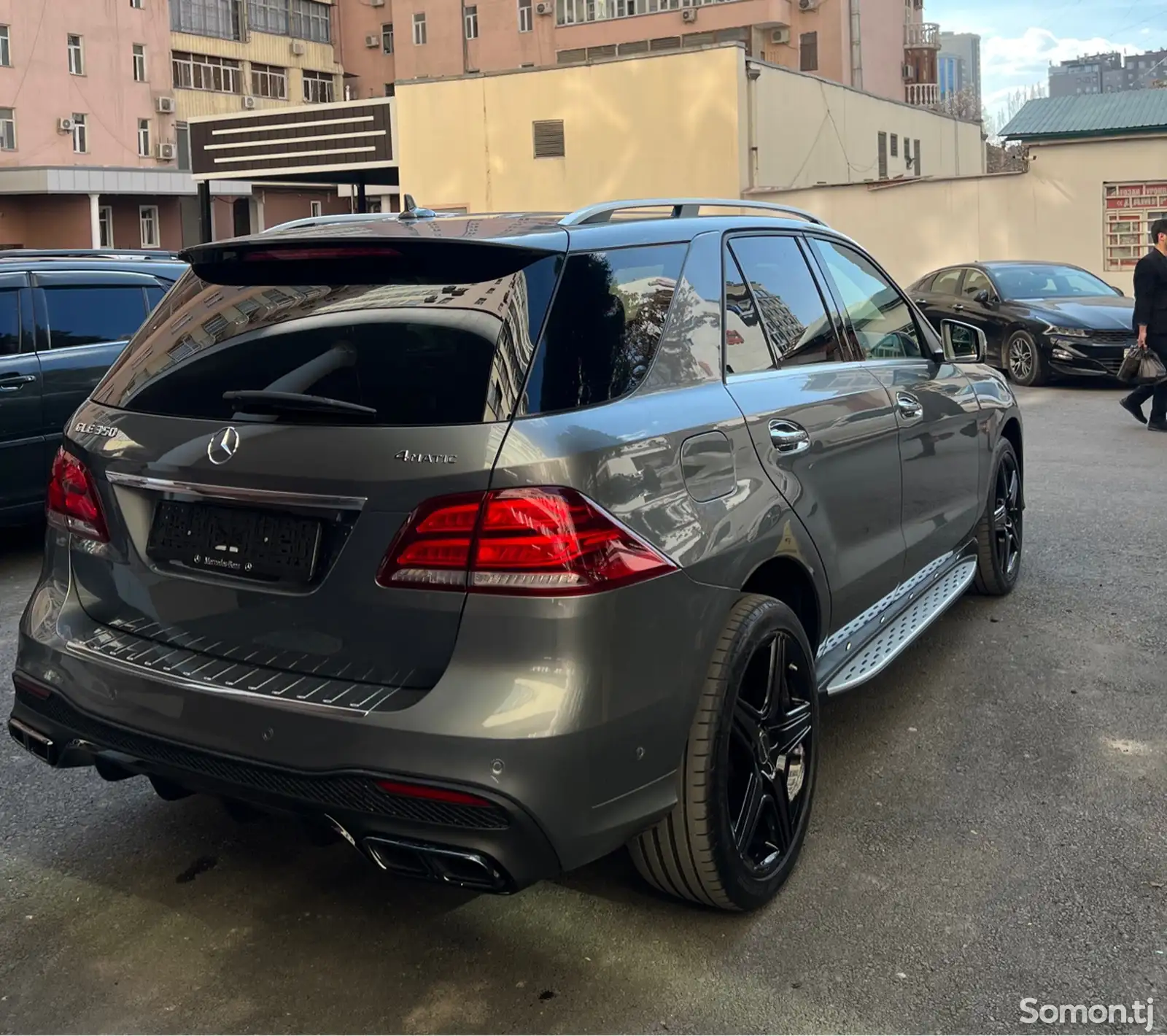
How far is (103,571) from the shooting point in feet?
10.4

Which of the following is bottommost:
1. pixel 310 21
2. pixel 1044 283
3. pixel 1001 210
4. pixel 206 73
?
pixel 1044 283

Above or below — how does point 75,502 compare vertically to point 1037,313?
below

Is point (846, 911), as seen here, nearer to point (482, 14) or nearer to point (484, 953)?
point (484, 953)

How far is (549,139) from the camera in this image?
101ft

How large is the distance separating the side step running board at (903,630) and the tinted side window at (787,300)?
96 cm

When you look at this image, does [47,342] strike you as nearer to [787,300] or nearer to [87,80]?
[787,300]

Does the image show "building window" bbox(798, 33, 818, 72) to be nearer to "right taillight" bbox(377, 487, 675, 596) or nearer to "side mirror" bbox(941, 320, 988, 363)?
"side mirror" bbox(941, 320, 988, 363)

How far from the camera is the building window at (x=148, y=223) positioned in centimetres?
5291

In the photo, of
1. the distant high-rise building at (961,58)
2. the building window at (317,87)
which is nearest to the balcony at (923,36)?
the building window at (317,87)

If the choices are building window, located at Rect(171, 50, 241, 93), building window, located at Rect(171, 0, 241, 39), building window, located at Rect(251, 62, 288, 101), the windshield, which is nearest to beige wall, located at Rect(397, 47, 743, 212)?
the windshield

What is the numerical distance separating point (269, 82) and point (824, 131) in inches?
1539

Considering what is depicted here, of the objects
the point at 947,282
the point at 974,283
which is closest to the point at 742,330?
the point at 974,283

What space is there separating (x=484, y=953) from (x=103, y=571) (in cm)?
133

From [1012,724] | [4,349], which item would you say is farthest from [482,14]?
[1012,724]
